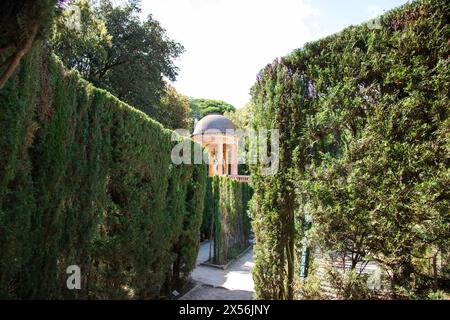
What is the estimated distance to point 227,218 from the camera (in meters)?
11.9

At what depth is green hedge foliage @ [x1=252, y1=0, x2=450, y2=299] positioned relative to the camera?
338 cm

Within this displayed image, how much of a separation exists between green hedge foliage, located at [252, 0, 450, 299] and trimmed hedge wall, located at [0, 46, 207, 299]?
8.62 feet

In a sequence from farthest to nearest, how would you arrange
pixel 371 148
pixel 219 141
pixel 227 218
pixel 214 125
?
1. pixel 214 125
2. pixel 219 141
3. pixel 227 218
4. pixel 371 148

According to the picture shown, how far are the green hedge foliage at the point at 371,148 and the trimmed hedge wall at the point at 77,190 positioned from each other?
2626 mm

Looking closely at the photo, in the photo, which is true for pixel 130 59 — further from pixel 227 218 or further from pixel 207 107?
pixel 207 107

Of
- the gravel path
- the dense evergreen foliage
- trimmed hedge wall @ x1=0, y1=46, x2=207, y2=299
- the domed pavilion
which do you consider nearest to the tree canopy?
the domed pavilion

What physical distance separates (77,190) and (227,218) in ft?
27.3

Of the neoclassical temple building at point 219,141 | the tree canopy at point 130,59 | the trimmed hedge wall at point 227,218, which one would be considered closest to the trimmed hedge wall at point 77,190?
the trimmed hedge wall at point 227,218

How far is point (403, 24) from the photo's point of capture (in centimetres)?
370

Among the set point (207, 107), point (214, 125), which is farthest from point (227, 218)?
point (207, 107)

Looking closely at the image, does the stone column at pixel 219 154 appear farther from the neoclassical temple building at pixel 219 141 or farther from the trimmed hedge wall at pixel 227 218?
the trimmed hedge wall at pixel 227 218

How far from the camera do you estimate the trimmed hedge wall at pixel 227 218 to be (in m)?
10.8

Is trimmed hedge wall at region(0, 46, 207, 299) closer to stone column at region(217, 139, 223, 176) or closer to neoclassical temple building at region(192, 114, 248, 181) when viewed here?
stone column at region(217, 139, 223, 176)

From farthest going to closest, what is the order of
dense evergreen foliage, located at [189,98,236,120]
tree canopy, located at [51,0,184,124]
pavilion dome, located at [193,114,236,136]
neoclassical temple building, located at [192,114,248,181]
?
dense evergreen foliage, located at [189,98,236,120] → pavilion dome, located at [193,114,236,136] → neoclassical temple building, located at [192,114,248,181] → tree canopy, located at [51,0,184,124]
